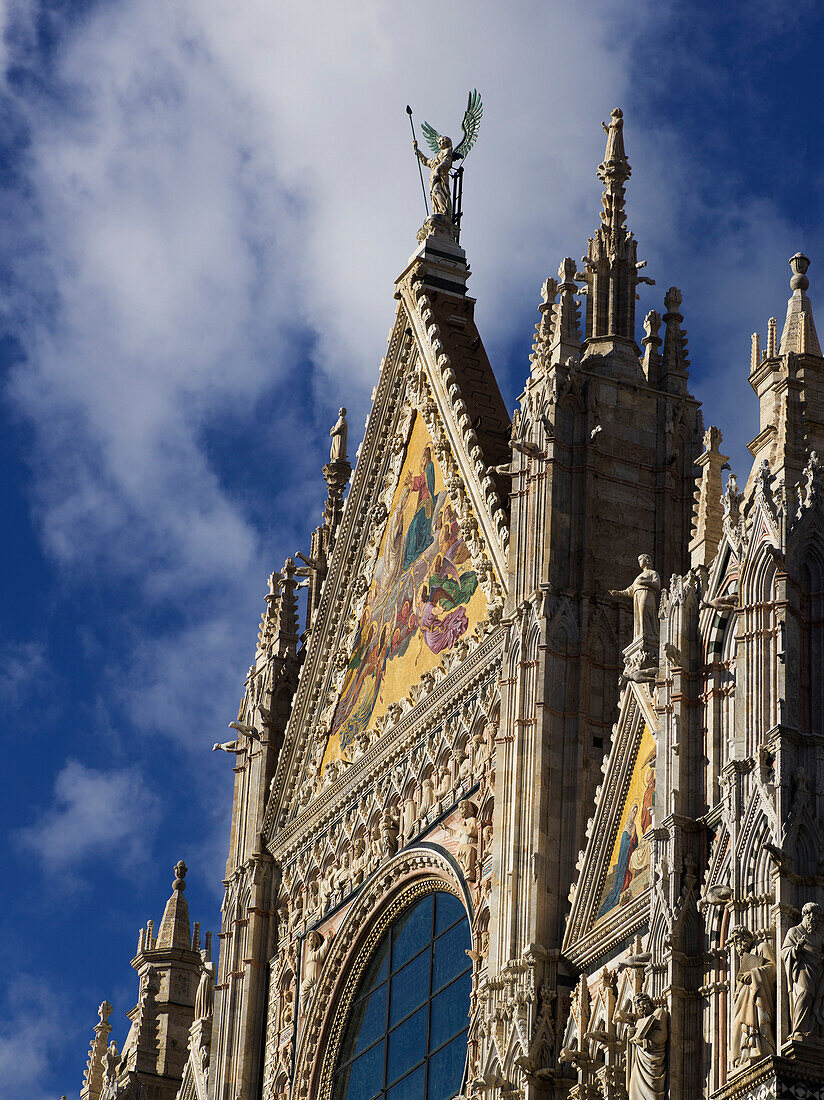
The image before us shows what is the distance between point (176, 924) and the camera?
39.3 metres

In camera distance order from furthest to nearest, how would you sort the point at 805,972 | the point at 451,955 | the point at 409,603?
the point at 409,603, the point at 451,955, the point at 805,972

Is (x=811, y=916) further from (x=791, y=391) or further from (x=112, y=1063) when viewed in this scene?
(x=112, y=1063)

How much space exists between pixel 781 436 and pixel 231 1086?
12764mm

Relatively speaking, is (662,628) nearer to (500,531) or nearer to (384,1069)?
(500,531)

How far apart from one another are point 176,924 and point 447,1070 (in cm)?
1192

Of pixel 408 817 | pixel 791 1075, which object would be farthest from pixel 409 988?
pixel 791 1075

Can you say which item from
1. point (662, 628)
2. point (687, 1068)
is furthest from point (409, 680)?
point (687, 1068)

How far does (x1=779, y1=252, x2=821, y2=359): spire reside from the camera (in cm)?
2511

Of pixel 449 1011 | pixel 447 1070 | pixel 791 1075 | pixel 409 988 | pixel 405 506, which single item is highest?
pixel 405 506

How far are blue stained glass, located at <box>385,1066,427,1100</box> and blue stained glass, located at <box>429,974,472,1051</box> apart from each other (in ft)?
1.20

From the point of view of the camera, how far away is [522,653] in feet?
91.3

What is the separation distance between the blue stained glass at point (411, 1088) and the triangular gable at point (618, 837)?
151 inches

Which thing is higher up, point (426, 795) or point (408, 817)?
point (426, 795)

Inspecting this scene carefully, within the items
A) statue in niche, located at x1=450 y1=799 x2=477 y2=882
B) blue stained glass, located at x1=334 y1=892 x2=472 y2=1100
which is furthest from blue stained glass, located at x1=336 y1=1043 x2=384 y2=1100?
statue in niche, located at x1=450 y1=799 x2=477 y2=882
